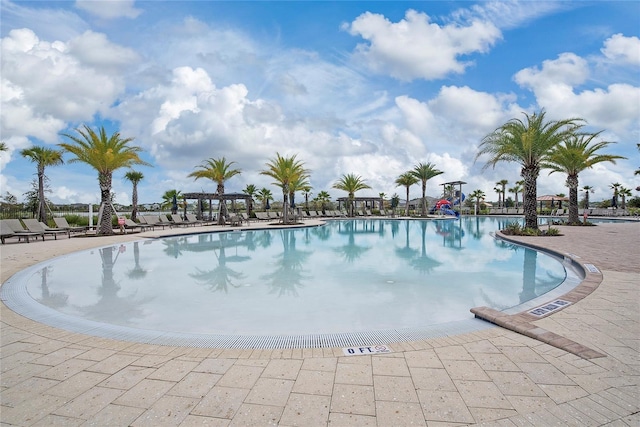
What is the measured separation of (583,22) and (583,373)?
13.2 meters

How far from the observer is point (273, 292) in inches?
244

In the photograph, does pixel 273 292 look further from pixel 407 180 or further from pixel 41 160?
pixel 407 180

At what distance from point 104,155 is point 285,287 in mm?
12959

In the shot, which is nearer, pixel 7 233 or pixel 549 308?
pixel 549 308

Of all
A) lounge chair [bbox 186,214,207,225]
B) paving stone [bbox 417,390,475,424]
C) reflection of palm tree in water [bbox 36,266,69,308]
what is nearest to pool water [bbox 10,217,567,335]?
reflection of palm tree in water [bbox 36,266,69,308]

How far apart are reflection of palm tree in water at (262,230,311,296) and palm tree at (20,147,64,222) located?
16.0 meters

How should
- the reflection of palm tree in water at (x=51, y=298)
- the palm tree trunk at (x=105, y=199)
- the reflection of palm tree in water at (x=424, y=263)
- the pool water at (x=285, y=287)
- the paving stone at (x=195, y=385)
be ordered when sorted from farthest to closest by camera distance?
the palm tree trunk at (x=105, y=199) → the reflection of palm tree in water at (x=424, y=263) → the reflection of palm tree in water at (x=51, y=298) → the pool water at (x=285, y=287) → the paving stone at (x=195, y=385)

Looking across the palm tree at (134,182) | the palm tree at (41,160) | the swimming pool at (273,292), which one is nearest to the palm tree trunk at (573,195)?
the swimming pool at (273,292)

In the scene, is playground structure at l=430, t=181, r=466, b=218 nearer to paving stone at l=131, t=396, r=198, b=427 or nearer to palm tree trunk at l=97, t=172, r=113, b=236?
palm tree trunk at l=97, t=172, r=113, b=236

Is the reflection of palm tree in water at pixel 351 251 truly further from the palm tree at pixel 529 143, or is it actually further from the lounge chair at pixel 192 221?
the lounge chair at pixel 192 221

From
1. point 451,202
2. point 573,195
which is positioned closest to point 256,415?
point 573,195

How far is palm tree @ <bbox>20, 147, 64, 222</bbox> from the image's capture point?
59.5 ft

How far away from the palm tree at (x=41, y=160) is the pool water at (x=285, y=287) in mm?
11026

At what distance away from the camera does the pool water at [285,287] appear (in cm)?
470
